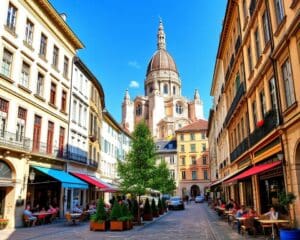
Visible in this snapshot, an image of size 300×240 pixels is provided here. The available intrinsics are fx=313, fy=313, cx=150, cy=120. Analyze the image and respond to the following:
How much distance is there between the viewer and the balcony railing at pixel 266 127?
48.2 feet

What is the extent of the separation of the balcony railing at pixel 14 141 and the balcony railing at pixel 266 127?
14404 mm

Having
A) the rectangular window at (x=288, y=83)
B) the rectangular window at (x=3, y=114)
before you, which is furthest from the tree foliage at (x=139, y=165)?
the rectangular window at (x=288, y=83)

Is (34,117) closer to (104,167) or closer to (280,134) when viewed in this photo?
(280,134)

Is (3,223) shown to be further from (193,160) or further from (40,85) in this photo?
(193,160)

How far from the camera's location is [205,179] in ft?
258

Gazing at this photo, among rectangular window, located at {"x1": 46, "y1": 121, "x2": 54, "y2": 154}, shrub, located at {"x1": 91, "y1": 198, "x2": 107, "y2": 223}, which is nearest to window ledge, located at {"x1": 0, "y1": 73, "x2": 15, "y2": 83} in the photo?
rectangular window, located at {"x1": 46, "y1": 121, "x2": 54, "y2": 154}

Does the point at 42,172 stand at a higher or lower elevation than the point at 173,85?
lower

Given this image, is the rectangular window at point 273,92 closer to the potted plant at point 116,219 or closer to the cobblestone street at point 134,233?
the cobblestone street at point 134,233

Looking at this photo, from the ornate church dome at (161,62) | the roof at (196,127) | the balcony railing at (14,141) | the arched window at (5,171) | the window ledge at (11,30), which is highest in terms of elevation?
the ornate church dome at (161,62)

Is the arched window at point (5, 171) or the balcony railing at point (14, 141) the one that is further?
the arched window at point (5, 171)

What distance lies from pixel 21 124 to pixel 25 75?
11.6ft

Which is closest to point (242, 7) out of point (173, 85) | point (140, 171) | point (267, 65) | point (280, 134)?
point (267, 65)

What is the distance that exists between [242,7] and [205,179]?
62.1 metres

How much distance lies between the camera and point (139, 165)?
79.0 feet
